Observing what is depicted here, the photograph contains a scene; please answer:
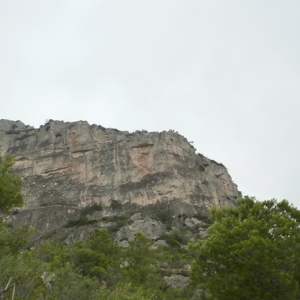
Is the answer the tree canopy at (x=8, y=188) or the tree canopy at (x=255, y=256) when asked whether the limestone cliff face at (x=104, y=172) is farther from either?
the tree canopy at (x=255, y=256)

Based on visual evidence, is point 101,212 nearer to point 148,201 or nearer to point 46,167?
point 148,201

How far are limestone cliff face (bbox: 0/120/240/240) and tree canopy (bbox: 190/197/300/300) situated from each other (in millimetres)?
44802

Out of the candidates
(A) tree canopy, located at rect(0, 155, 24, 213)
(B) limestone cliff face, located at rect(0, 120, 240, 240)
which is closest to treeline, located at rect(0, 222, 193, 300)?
(A) tree canopy, located at rect(0, 155, 24, 213)

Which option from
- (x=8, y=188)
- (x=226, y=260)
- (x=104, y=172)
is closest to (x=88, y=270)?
(x=8, y=188)

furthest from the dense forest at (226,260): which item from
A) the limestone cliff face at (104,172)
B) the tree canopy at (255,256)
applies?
the limestone cliff face at (104,172)

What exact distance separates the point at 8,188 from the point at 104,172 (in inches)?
1942

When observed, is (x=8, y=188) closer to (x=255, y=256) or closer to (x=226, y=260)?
(x=226, y=260)

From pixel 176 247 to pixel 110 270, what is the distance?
19.3m

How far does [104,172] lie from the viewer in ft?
223

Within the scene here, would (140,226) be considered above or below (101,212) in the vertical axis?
below

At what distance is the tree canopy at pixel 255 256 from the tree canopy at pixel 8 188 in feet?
26.8

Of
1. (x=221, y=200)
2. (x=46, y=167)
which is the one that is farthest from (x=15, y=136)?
(x=221, y=200)

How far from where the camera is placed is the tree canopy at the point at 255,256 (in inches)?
621

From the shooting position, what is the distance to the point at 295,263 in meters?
16.4
